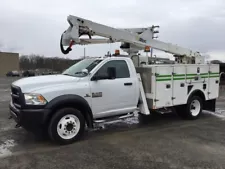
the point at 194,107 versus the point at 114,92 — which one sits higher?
the point at 114,92

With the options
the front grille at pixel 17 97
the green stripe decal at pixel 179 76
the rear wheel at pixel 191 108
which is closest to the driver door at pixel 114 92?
the green stripe decal at pixel 179 76

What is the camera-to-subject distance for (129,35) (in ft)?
25.6

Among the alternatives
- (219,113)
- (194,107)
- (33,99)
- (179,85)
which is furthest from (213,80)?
(33,99)

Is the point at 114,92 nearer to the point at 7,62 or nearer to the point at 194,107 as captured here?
the point at 194,107

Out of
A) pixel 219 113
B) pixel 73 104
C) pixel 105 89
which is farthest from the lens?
pixel 219 113

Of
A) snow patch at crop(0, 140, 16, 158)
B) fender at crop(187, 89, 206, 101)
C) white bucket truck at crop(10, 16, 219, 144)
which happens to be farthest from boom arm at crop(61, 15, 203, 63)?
snow patch at crop(0, 140, 16, 158)

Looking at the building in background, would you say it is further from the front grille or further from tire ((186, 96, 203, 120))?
tire ((186, 96, 203, 120))

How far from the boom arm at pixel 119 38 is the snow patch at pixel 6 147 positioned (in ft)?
9.36

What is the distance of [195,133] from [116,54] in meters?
3.09

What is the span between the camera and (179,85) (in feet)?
24.6

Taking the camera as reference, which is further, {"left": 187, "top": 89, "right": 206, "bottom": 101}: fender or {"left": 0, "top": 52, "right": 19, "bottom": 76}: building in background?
{"left": 0, "top": 52, "right": 19, "bottom": 76}: building in background

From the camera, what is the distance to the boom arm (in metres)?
6.61

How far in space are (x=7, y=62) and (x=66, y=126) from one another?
62.7 metres

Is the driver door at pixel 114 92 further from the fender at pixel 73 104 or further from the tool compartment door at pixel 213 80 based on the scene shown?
the tool compartment door at pixel 213 80
